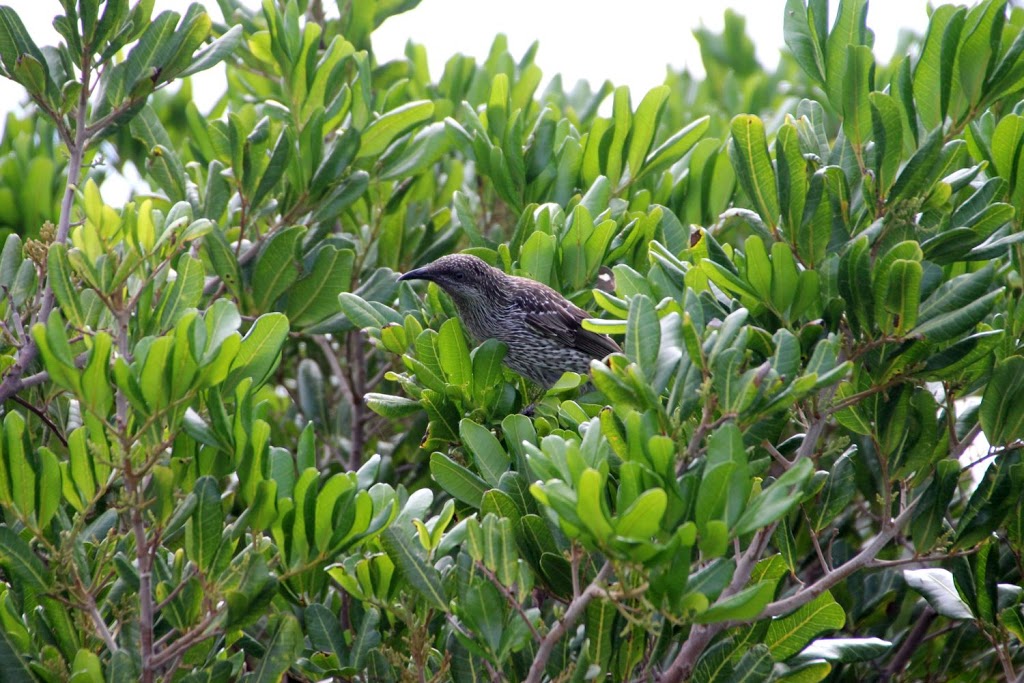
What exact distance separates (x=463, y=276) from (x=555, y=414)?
1.07 metres

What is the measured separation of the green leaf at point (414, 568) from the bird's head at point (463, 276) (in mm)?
1801

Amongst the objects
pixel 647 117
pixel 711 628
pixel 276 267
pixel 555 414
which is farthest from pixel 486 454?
pixel 647 117

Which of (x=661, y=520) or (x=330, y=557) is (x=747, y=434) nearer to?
(x=661, y=520)

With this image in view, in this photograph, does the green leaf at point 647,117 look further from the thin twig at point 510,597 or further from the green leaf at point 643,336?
the thin twig at point 510,597

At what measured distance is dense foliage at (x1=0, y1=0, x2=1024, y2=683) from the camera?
7.50ft

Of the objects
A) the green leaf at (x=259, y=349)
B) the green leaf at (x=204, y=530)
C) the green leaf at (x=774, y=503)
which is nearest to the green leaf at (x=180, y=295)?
the green leaf at (x=259, y=349)

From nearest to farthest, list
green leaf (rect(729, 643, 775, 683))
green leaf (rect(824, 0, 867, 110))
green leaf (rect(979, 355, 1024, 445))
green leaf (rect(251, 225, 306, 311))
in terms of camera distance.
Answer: green leaf (rect(729, 643, 775, 683)) < green leaf (rect(979, 355, 1024, 445)) < green leaf (rect(824, 0, 867, 110)) < green leaf (rect(251, 225, 306, 311))

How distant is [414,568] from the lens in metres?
2.53

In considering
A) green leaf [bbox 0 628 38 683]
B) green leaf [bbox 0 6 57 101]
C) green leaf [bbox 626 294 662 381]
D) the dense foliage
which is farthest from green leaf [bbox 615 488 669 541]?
green leaf [bbox 0 6 57 101]

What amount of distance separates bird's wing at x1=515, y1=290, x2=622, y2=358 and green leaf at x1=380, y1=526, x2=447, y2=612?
202 cm

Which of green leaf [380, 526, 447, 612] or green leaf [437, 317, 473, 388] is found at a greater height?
green leaf [437, 317, 473, 388]

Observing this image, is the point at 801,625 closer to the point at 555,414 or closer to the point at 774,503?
the point at 774,503

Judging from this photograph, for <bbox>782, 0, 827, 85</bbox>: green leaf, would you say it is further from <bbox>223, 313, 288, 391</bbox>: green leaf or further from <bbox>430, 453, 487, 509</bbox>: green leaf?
<bbox>223, 313, 288, 391</bbox>: green leaf

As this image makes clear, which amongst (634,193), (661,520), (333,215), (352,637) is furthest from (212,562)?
(634,193)
